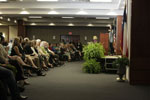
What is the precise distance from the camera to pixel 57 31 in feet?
79.8

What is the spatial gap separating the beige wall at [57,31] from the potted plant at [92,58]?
605 inches

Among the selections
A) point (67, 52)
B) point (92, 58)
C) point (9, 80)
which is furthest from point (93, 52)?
point (67, 52)

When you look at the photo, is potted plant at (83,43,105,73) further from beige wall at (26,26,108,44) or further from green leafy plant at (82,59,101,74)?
beige wall at (26,26,108,44)

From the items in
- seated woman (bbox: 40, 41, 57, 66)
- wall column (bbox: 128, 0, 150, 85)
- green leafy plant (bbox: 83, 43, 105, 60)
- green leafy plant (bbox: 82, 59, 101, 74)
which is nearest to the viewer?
wall column (bbox: 128, 0, 150, 85)

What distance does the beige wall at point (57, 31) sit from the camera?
24.2 meters

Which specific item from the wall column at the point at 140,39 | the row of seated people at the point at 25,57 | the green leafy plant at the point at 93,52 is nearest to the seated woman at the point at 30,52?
the row of seated people at the point at 25,57

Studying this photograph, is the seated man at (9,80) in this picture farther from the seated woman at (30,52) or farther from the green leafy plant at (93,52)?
the green leafy plant at (93,52)

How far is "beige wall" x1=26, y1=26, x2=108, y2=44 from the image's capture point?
24250mm

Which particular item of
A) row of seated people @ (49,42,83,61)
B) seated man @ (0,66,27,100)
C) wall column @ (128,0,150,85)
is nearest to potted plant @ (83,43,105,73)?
wall column @ (128,0,150,85)

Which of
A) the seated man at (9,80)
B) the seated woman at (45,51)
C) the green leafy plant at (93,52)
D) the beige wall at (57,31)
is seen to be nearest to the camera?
the seated man at (9,80)

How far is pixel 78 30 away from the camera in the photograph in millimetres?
24312

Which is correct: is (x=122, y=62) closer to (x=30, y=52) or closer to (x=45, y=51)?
(x=30, y=52)

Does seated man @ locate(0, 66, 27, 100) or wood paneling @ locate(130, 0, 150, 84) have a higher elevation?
wood paneling @ locate(130, 0, 150, 84)

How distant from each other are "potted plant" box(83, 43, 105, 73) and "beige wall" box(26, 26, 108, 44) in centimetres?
1536
